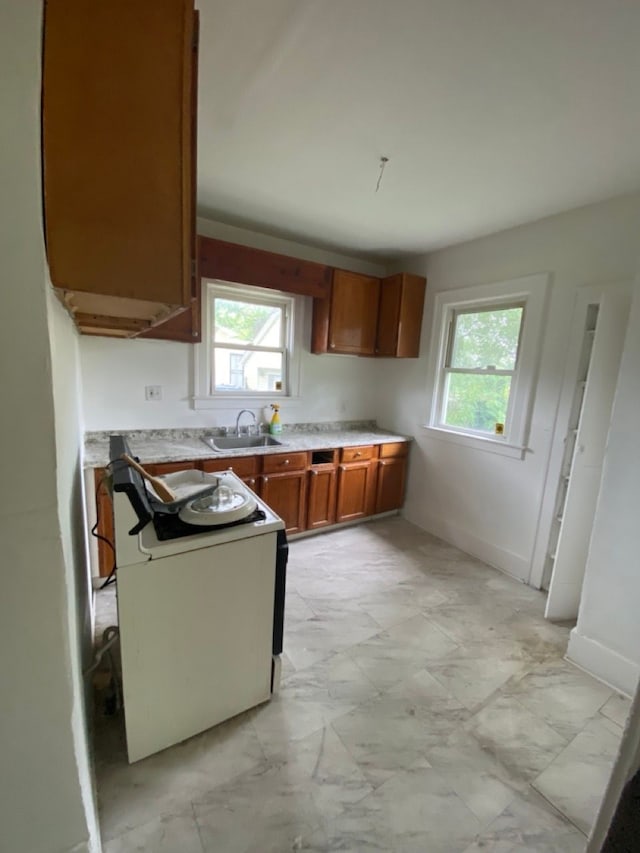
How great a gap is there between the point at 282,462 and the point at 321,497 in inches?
21.0

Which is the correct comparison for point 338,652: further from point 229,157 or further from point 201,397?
point 229,157

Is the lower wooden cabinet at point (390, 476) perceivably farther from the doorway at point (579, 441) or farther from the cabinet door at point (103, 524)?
the cabinet door at point (103, 524)

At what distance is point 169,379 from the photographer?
2.89 meters

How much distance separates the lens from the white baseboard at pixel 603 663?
1789 millimetres

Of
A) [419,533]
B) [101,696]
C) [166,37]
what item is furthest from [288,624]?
[166,37]

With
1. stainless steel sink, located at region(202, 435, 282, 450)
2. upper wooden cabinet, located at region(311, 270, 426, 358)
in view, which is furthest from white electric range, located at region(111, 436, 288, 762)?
upper wooden cabinet, located at region(311, 270, 426, 358)

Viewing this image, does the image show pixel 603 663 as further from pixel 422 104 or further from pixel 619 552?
pixel 422 104

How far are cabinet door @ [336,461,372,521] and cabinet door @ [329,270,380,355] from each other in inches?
42.7

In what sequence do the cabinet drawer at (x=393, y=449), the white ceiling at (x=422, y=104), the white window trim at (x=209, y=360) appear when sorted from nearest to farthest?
the white ceiling at (x=422, y=104) → the white window trim at (x=209, y=360) → the cabinet drawer at (x=393, y=449)

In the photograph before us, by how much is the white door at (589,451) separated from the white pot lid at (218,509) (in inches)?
76.0

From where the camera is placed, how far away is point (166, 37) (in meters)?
0.86

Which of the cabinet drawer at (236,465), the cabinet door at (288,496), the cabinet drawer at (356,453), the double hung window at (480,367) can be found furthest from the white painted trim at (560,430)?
the cabinet drawer at (236,465)

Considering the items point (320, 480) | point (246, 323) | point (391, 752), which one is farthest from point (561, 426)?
point (246, 323)

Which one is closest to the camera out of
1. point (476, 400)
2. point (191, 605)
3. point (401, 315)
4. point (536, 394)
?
point (191, 605)
